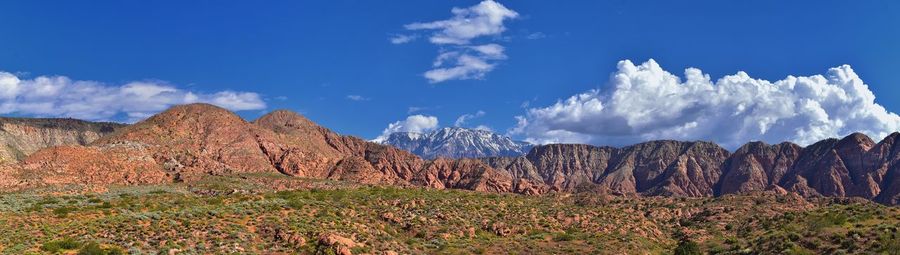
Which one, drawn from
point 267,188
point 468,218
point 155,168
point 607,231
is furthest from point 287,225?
point 155,168

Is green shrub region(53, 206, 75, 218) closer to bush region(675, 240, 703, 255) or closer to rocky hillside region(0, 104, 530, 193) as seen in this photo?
rocky hillside region(0, 104, 530, 193)

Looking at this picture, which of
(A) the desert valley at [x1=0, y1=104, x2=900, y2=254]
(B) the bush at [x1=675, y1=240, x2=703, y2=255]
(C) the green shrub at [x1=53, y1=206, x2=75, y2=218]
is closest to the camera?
(A) the desert valley at [x1=0, y1=104, x2=900, y2=254]

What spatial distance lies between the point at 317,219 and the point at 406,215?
11.6m

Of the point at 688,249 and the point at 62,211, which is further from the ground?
the point at 62,211

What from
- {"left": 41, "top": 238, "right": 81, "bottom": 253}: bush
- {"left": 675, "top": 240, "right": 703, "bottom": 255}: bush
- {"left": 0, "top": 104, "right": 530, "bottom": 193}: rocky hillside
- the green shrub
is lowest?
{"left": 41, "top": 238, "right": 81, "bottom": 253}: bush

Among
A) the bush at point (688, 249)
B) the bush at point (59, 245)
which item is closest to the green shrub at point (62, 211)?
the bush at point (59, 245)

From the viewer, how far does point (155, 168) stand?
368ft

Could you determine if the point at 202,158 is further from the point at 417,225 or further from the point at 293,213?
the point at 417,225

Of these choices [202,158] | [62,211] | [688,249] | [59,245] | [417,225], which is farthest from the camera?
[202,158]

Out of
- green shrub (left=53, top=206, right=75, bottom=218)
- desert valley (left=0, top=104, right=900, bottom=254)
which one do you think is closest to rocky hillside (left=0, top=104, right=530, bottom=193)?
desert valley (left=0, top=104, right=900, bottom=254)

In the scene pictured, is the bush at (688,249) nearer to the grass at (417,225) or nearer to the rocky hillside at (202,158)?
the grass at (417,225)

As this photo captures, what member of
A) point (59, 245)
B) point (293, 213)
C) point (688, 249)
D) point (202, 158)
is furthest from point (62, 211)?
point (202, 158)

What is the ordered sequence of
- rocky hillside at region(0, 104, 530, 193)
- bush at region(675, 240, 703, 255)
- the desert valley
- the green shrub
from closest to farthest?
the desert valley, the green shrub, bush at region(675, 240, 703, 255), rocky hillside at region(0, 104, 530, 193)

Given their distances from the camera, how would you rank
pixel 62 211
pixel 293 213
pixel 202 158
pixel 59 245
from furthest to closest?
pixel 202 158
pixel 293 213
pixel 62 211
pixel 59 245
